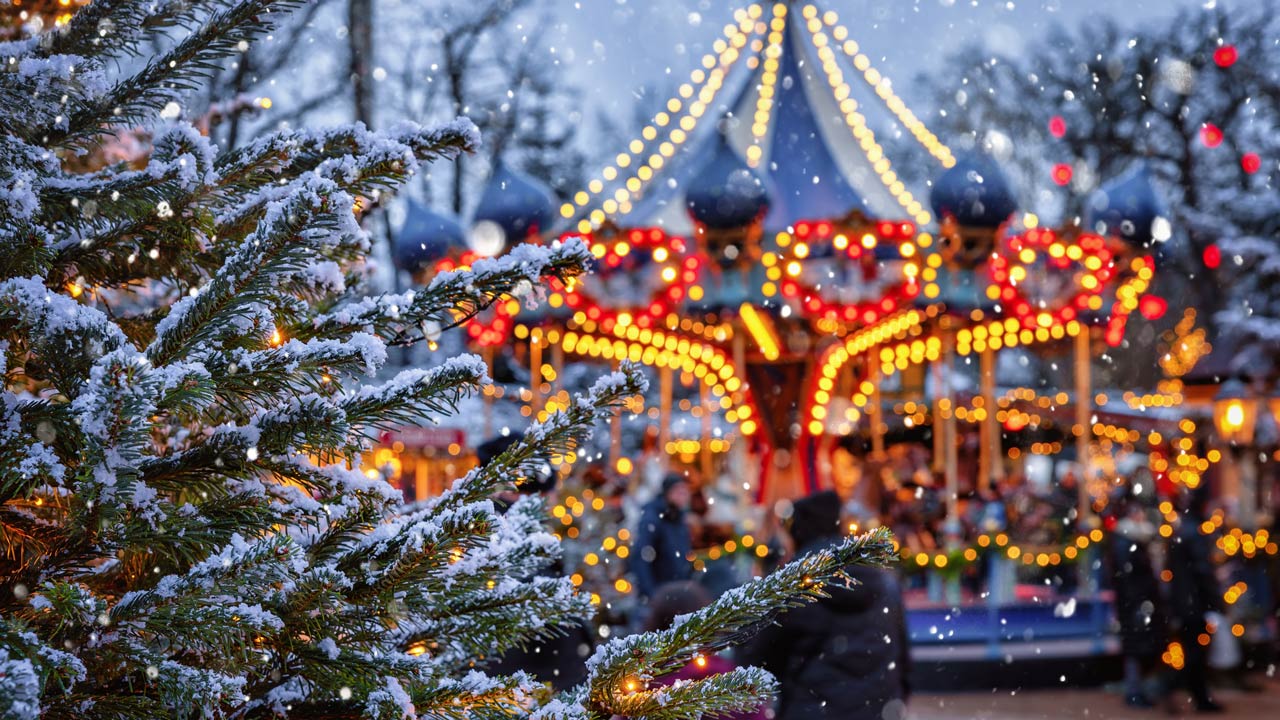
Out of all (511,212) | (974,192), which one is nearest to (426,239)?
(511,212)

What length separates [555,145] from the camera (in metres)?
23.2

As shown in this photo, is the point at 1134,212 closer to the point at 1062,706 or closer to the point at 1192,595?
the point at 1192,595

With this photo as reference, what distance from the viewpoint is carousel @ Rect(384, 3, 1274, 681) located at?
10.5 meters

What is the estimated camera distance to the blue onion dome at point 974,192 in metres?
10.1

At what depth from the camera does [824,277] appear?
10.6 m

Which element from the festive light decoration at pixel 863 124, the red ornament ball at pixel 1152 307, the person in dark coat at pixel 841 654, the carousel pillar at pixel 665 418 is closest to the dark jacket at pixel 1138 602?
the red ornament ball at pixel 1152 307

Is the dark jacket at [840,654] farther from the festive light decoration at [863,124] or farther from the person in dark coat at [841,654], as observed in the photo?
the festive light decoration at [863,124]

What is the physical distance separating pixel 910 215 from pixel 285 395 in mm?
10016

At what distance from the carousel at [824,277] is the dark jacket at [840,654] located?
5213mm

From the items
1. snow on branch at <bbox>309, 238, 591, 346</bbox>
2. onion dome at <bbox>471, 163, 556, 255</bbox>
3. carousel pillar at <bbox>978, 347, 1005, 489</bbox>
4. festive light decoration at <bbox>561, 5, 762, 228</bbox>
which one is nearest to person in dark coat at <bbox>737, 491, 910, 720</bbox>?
snow on branch at <bbox>309, 238, 591, 346</bbox>

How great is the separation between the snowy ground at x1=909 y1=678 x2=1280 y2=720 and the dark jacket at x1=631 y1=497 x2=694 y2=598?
208 cm

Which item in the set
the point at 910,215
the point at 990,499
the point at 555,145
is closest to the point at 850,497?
the point at 990,499

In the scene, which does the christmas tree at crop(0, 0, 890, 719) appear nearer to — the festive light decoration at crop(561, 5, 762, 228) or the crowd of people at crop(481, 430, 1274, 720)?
the crowd of people at crop(481, 430, 1274, 720)

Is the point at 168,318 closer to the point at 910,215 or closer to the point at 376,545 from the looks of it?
the point at 376,545
